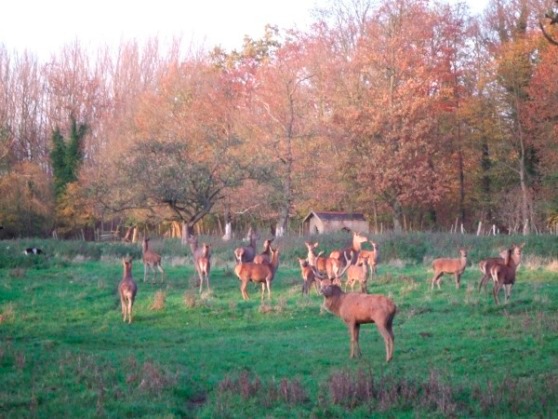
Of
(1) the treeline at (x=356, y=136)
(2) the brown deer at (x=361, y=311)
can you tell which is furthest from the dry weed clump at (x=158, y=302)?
(1) the treeline at (x=356, y=136)

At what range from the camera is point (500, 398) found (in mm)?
9398

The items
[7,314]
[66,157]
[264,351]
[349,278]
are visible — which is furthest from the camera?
[66,157]

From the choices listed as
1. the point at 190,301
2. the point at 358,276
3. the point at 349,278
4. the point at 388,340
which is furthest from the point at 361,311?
the point at 349,278

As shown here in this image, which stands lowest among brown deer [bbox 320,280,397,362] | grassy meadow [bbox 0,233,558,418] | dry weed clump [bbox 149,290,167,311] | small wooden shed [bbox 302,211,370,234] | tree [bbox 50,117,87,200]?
grassy meadow [bbox 0,233,558,418]

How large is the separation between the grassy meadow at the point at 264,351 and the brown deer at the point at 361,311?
1.04 ft

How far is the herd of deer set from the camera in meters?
12.9

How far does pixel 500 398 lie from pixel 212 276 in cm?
1636

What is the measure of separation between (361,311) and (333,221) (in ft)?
109

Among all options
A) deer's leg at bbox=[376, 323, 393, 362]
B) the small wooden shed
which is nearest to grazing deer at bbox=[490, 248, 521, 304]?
deer's leg at bbox=[376, 323, 393, 362]

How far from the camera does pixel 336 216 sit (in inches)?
1848

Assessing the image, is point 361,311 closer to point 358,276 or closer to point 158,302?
point 158,302

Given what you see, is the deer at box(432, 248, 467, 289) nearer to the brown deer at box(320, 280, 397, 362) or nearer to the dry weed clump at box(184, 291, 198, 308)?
the dry weed clump at box(184, 291, 198, 308)

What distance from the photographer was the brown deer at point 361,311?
41.7ft

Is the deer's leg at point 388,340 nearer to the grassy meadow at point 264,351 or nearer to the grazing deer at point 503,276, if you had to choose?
the grassy meadow at point 264,351
